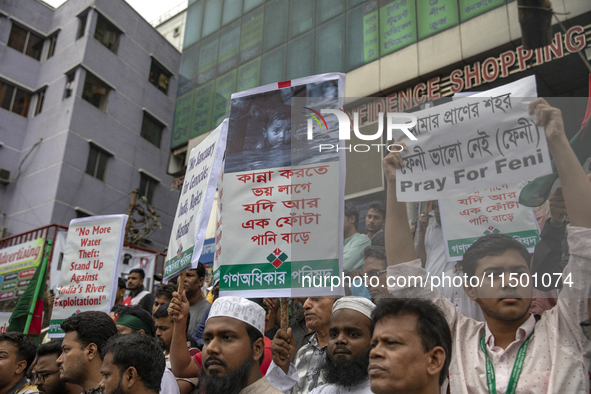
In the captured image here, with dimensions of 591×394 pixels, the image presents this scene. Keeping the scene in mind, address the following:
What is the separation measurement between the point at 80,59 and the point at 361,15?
33.4 ft

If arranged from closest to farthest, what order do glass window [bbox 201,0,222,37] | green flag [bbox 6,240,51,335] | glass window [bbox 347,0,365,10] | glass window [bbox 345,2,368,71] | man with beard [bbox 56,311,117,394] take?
man with beard [bbox 56,311,117,394], green flag [bbox 6,240,51,335], glass window [bbox 345,2,368,71], glass window [bbox 347,0,365,10], glass window [bbox 201,0,222,37]

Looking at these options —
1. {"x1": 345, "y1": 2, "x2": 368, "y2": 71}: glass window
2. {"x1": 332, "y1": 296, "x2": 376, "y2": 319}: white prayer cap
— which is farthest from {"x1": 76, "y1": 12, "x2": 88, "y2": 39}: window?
{"x1": 332, "y1": 296, "x2": 376, "y2": 319}: white prayer cap

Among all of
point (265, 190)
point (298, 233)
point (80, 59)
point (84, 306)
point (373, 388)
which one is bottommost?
point (373, 388)

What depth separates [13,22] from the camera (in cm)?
1797

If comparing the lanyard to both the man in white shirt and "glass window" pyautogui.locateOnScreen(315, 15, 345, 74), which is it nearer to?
the man in white shirt

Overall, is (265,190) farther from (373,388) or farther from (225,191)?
(373,388)

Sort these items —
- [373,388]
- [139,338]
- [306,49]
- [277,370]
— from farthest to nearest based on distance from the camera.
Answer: [306,49] → [277,370] → [139,338] → [373,388]

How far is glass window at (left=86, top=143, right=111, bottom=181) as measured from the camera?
17266 mm

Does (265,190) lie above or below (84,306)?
above

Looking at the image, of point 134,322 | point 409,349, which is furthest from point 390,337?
point 134,322

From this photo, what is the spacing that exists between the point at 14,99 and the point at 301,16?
10890 millimetres

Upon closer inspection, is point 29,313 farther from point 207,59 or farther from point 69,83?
point 69,83

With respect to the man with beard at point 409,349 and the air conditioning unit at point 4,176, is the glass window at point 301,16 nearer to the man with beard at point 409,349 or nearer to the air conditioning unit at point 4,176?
the air conditioning unit at point 4,176

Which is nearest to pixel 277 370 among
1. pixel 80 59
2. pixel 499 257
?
pixel 499 257
